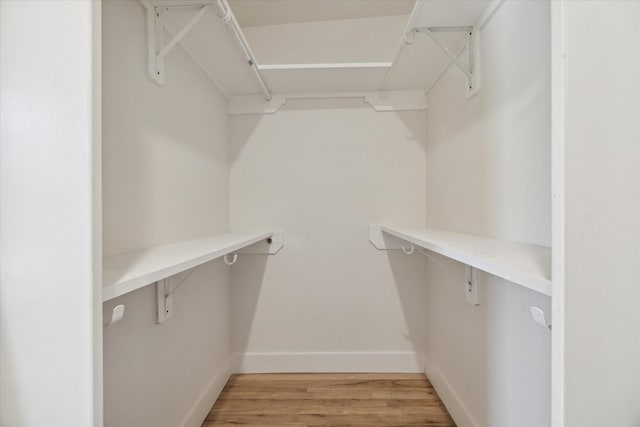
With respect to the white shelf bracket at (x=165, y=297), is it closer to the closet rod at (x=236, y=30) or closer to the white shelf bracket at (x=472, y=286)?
the closet rod at (x=236, y=30)

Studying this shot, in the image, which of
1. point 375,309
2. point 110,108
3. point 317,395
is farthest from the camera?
point 375,309

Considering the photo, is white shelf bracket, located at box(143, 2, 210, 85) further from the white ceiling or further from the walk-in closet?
the white ceiling

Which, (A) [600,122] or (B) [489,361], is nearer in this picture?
(A) [600,122]

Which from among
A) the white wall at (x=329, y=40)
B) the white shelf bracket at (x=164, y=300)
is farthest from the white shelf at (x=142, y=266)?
the white wall at (x=329, y=40)

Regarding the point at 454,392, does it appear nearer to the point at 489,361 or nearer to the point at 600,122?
the point at 489,361

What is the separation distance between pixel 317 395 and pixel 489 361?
91cm

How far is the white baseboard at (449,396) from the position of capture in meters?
1.26

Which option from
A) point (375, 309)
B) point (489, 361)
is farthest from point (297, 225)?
point (489, 361)

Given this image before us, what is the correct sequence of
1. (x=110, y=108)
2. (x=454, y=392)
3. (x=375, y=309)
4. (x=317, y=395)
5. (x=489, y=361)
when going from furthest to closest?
(x=375, y=309)
(x=317, y=395)
(x=454, y=392)
(x=489, y=361)
(x=110, y=108)

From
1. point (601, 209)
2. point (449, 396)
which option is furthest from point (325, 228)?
point (601, 209)

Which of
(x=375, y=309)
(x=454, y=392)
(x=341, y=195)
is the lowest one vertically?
(x=454, y=392)

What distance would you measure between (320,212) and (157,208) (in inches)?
38.4

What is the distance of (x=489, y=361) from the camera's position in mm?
1089

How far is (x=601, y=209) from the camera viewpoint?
1.56 feet
